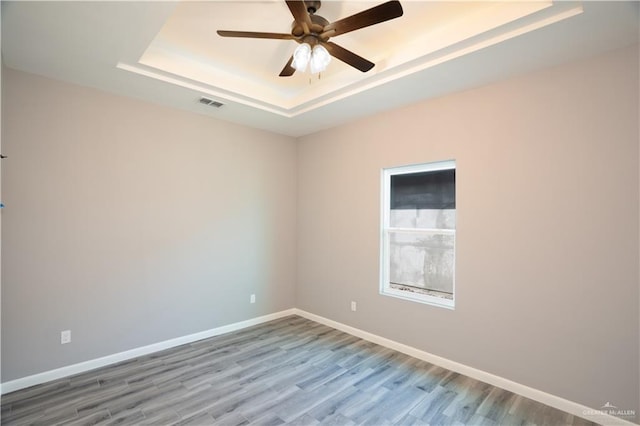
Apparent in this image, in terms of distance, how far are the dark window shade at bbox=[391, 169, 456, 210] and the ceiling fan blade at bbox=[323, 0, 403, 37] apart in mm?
1864

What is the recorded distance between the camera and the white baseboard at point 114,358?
8.79 ft

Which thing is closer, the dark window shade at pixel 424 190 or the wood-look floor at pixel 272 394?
the wood-look floor at pixel 272 394

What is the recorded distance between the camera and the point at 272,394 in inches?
104

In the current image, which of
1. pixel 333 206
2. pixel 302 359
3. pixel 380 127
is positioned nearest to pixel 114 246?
pixel 302 359

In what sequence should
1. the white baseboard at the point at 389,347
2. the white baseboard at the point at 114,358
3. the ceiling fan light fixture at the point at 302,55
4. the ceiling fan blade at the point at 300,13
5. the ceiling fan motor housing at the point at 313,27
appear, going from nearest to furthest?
the ceiling fan blade at the point at 300,13, the ceiling fan motor housing at the point at 313,27, the ceiling fan light fixture at the point at 302,55, the white baseboard at the point at 389,347, the white baseboard at the point at 114,358

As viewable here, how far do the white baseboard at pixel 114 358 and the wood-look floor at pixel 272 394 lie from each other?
70 mm

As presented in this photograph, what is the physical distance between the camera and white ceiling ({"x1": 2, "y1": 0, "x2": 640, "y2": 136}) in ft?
6.64

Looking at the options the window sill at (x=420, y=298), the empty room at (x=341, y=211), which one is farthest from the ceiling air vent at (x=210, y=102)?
the window sill at (x=420, y=298)

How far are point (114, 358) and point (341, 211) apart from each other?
2.97m

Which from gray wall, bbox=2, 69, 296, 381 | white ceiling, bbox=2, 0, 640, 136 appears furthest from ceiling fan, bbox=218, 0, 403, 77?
gray wall, bbox=2, 69, 296, 381

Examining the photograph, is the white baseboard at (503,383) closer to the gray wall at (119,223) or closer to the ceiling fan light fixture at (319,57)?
the gray wall at (119,223)

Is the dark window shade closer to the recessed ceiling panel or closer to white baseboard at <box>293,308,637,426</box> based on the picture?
the recessed ceiling panel

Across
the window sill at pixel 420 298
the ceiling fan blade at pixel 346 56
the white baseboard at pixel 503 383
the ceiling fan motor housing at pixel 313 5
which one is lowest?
the white baseboard at pixel 503 383

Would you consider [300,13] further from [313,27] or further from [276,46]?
[276,46]
